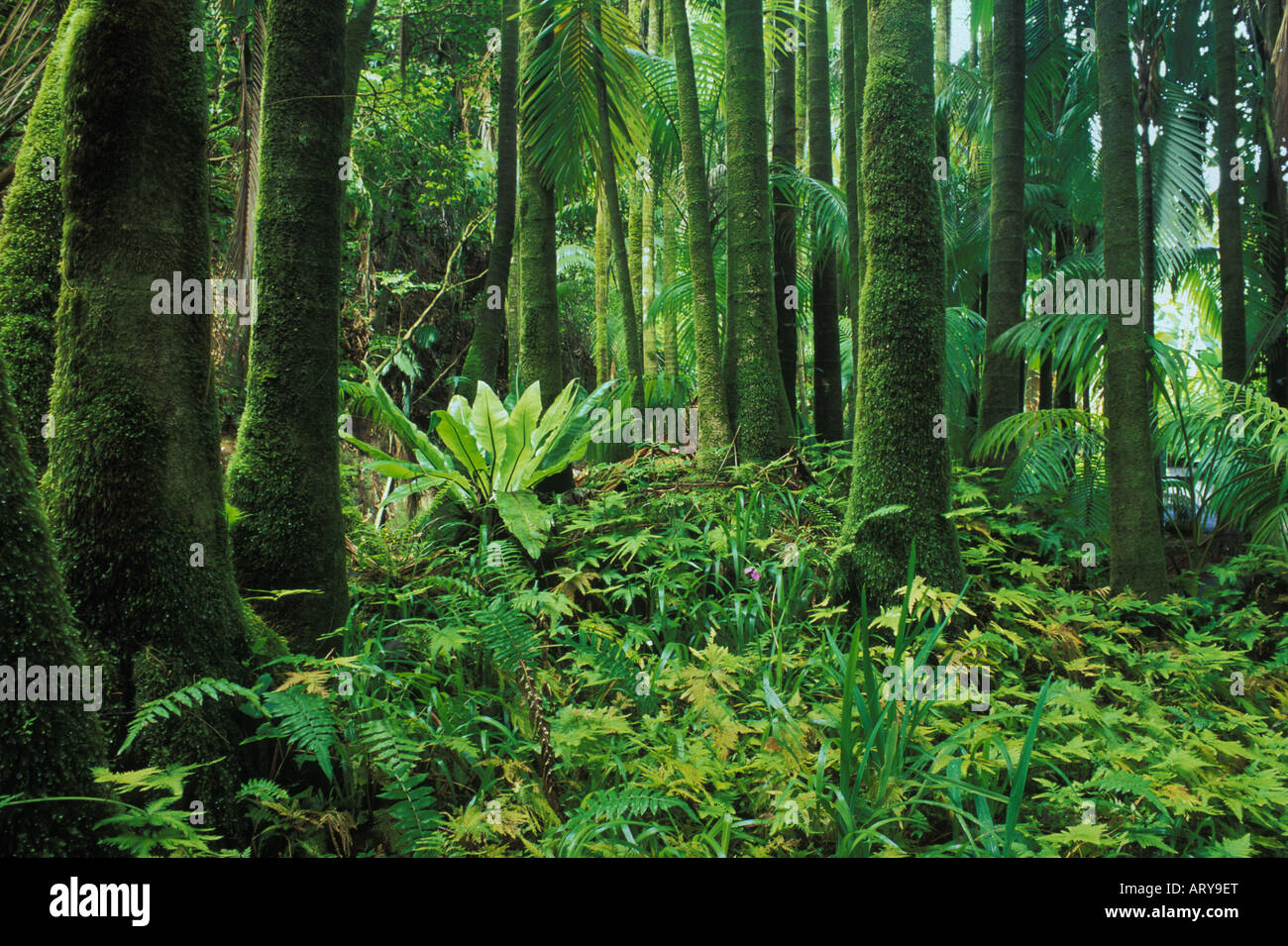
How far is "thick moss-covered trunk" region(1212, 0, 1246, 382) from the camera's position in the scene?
5.30 m

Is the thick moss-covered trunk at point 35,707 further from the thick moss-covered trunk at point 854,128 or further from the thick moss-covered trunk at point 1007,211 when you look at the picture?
the thick moss-covered trunk at point 1007,211

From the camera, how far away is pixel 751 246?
4.71 metres

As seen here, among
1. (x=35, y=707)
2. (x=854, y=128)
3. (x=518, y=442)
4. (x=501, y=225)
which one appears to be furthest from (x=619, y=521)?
(x=854, y=128)

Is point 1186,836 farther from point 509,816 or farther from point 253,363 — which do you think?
point 253,363

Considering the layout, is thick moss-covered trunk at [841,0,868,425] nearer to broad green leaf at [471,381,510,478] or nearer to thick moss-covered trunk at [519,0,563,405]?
thick moss-covered trunk at [519,0,563,405]

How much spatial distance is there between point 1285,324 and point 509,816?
20.6ft

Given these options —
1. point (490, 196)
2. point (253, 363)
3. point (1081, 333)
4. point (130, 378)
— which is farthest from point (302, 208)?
point (490, 196)

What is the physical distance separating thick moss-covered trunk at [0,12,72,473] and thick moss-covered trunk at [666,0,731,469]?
3.37 metres

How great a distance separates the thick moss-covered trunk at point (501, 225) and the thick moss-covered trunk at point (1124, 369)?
4.02 meters

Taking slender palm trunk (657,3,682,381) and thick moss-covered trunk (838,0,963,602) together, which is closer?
thick moss-covered trunk (838,0,963,602)

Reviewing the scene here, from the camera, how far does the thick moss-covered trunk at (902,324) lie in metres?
3.26

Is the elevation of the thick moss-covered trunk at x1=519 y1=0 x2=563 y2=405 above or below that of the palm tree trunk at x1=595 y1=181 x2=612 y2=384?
below

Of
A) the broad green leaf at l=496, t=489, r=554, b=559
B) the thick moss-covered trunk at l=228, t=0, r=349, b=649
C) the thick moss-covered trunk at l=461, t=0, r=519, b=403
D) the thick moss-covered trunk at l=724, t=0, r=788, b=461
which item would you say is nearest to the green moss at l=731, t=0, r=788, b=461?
the thick moss-covered trunk at l=724, t=0, r=788, b=461
